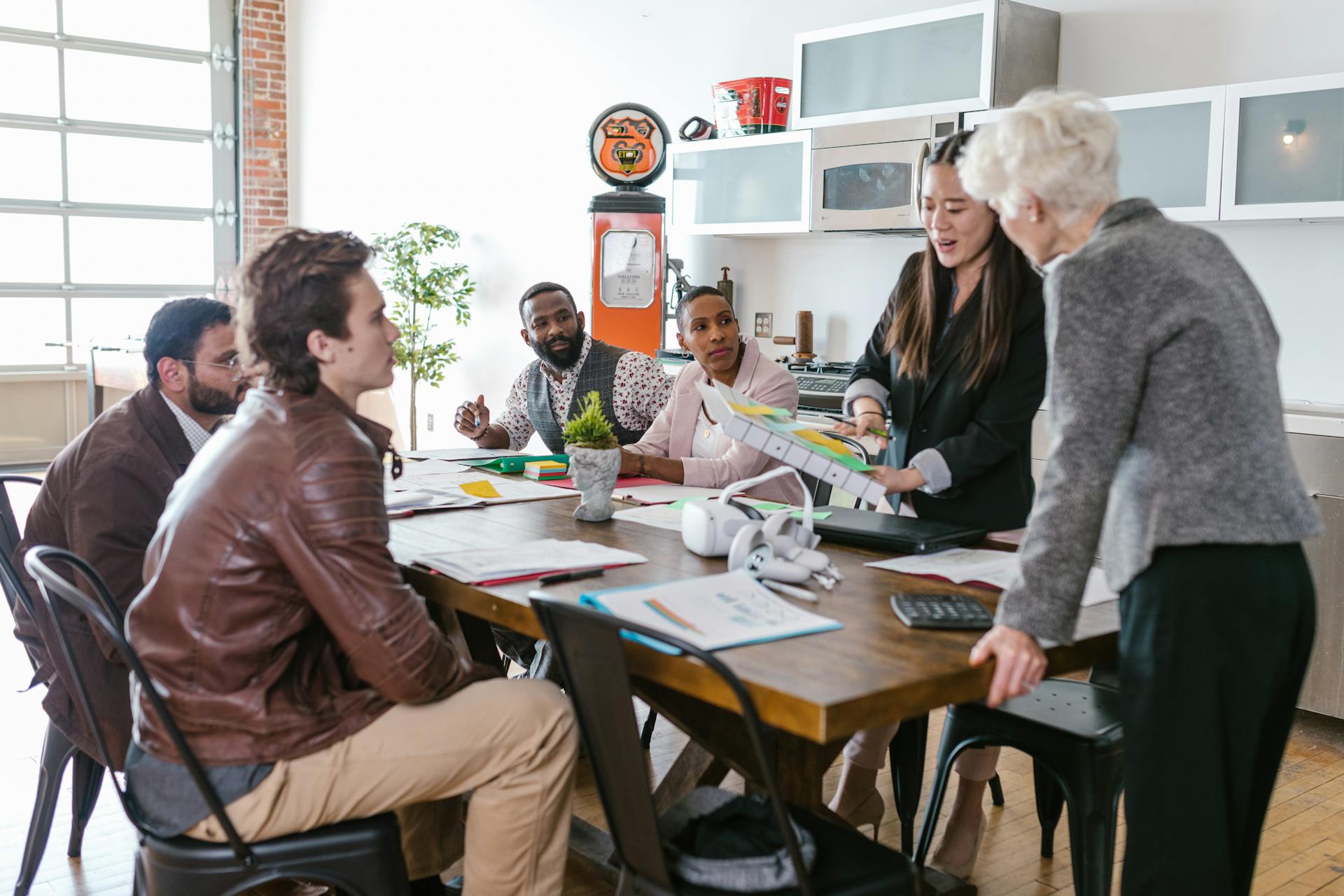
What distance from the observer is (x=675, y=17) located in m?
5.75

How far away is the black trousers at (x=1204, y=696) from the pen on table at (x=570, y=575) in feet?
2.62

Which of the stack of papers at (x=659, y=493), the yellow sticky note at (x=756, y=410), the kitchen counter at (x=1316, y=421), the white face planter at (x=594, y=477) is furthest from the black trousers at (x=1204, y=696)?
the kitchen counter at (x=1316, y=421)

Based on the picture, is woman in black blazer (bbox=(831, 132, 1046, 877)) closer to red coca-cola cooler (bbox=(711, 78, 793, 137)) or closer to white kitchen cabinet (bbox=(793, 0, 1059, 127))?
white kitchen cabinet (bbox=(793, 0, 1059, 127))

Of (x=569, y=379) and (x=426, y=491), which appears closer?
(x=426, y=491)

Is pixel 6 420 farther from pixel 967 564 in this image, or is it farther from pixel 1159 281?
pixel 1159 281

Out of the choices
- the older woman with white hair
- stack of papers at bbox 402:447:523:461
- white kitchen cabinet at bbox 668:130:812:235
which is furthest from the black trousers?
white kitchen cabinet at bbox 668:130:812:235

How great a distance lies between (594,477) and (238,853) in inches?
40.0

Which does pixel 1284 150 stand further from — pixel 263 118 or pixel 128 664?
pixel 263 118

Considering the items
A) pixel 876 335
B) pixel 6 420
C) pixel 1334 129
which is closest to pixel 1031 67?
pixel 1334 129

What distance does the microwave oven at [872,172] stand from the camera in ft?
14.0

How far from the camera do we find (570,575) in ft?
6.22

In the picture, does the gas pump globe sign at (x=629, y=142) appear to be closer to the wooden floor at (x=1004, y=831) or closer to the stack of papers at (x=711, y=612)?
the wooden floor at (x=1004, y=831)

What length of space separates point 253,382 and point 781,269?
3.32 meters

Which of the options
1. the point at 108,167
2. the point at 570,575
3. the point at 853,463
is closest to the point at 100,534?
the point at 570,575
